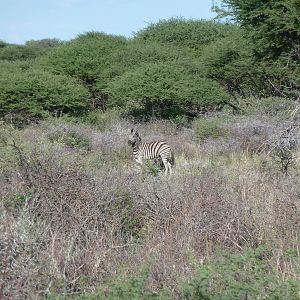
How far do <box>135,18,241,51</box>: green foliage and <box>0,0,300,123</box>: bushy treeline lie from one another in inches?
21.3

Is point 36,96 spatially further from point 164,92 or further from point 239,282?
point 239,282

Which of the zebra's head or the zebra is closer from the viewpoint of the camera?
the zebra

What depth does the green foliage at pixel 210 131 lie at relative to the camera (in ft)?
57.0

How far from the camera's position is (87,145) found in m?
15.4

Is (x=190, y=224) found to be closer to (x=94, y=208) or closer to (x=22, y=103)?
(x=94, y=208)

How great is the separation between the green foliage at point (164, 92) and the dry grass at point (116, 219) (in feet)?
45.8

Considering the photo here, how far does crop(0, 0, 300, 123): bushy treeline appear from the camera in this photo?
629 inches

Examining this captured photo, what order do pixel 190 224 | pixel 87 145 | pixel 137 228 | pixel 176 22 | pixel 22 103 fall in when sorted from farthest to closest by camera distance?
pixel 176 22
pixel 22 103
pixel 87 145
pixel 137 228
pixel 190 224

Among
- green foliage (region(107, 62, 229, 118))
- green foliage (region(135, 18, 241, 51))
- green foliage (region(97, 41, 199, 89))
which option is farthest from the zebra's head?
green foliage (region(135, 18, 241, 51))

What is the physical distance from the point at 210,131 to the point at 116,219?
1103 centimetres

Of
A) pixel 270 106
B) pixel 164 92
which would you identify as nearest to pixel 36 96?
pixel 164 92

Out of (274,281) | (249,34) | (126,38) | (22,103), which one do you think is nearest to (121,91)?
(22,103)

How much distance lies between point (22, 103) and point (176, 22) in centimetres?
1518

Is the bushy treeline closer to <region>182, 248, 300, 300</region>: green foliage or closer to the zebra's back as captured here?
the zebra's back
